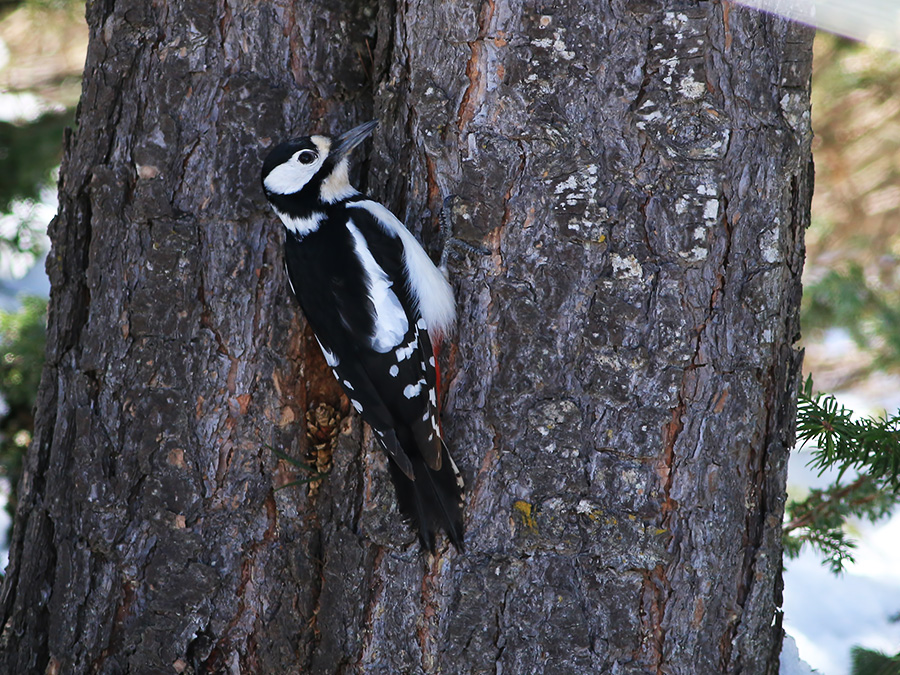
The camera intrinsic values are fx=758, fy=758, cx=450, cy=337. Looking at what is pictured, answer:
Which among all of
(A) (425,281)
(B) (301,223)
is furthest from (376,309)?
(B) (301,223)

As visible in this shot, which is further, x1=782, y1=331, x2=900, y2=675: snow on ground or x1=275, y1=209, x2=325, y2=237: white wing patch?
x1=782, y1=331, x2=900, y2=675: snow on ground

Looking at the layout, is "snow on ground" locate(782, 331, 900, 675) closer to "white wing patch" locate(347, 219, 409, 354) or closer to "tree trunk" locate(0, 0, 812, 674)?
"tree trunk" locate(0, 0, 812, 674)

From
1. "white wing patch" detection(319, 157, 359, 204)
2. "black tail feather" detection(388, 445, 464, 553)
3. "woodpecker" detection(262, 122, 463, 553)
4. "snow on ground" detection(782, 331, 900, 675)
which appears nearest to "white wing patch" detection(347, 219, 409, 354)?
"woodpecker" detection(262, 122, 463, 553)

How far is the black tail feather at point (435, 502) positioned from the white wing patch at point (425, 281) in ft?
1.03

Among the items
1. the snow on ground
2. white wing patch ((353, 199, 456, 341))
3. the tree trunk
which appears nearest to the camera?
the tree trunk

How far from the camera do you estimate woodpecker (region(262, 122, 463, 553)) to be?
66.5 inches

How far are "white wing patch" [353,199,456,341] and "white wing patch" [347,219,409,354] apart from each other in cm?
7

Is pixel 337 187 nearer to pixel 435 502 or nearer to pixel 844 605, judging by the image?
pixel 435 502

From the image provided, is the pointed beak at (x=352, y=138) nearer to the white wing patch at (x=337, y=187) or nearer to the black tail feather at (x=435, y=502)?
the white wing patch at (x=337, y=187)

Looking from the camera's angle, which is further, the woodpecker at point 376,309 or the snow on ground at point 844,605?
the snow on ground at point 844,605

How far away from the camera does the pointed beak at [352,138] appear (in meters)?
1.83

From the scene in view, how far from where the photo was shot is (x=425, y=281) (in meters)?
1.86

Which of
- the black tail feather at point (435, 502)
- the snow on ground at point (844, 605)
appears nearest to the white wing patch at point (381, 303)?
the black tail feather at point (435, 502)

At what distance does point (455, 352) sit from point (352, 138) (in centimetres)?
59
